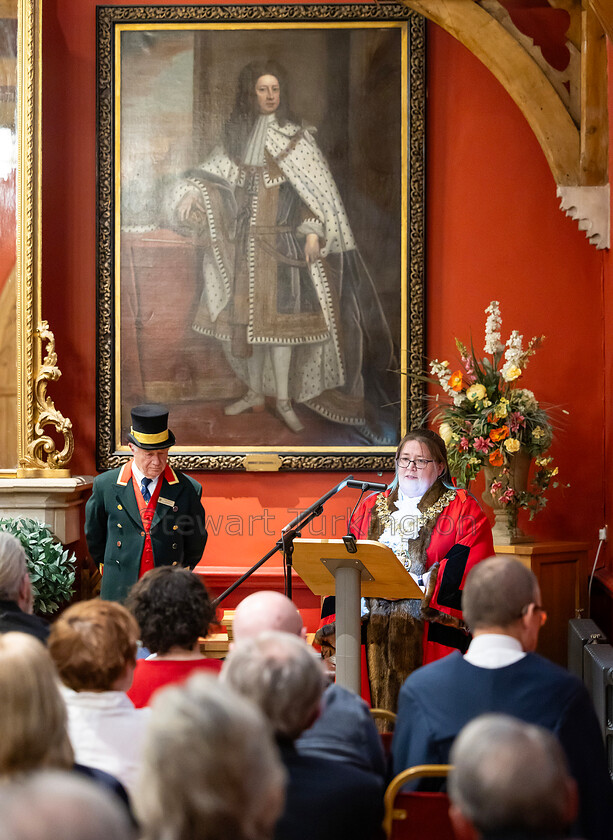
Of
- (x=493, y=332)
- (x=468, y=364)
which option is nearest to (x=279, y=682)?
(x=493, y=332)

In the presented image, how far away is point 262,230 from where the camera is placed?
18.7 ft

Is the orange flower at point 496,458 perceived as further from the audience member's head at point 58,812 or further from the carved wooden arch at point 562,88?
the audience member's head at point 58,812

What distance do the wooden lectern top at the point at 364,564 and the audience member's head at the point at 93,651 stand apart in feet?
4.28

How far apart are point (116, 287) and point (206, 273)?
519mm

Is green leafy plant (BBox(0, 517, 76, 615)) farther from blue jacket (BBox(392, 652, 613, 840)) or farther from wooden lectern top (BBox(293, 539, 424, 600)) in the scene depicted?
blue jacket (BBox(392, 652, 613, 840))

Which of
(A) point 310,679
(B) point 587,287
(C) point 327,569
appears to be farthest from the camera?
(B) point 587,287

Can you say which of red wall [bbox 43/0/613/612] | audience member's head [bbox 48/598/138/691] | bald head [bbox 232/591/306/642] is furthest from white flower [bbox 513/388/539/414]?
audience member's head [bbox 48/598/138/691]

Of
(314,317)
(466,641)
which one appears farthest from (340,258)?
(466,641)

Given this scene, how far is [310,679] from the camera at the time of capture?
71.9 inches

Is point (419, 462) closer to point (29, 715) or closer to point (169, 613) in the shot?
point (169, 613)

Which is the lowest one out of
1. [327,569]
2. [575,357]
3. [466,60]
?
[327,569]

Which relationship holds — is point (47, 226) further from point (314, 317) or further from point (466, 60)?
point (466, 60)

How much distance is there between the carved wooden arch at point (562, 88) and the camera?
5.31 m

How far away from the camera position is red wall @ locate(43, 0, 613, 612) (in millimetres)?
5637
